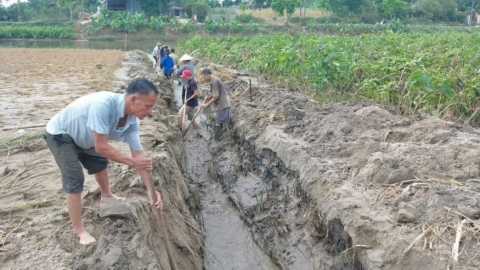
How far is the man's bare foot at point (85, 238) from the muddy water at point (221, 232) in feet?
6.66

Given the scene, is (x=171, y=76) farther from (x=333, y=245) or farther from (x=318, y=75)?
(x=333, y=245)

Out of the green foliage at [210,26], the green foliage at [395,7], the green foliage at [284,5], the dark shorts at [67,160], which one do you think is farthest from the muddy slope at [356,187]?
the green foliage at [395,7]

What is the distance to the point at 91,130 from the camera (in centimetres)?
337

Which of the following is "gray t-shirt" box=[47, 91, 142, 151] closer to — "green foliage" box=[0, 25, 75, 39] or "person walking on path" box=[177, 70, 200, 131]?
"person walking on path" box=[177, 70, 200, 131]

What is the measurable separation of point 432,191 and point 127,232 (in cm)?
308

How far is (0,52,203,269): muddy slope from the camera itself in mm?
3500

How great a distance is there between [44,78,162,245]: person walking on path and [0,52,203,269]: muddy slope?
7.4 inches

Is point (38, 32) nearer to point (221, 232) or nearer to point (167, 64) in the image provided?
point (167, 64)

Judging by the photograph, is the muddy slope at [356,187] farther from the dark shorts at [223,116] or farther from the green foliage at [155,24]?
the green foliage at [155,24]

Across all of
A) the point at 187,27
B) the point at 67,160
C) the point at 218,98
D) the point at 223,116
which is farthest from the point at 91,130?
the point at 187,27

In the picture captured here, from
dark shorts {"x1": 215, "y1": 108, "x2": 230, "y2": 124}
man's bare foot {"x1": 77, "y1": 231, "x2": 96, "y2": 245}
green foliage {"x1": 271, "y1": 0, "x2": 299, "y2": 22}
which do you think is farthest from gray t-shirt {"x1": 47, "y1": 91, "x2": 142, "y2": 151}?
green foliage {"x1": 271, "y1": 0, "x2": 299, "y2": 22}

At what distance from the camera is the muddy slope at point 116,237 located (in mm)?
3500

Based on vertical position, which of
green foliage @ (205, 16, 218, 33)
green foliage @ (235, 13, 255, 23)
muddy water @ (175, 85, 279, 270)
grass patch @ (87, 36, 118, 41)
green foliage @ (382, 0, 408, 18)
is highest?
green foliage @ (382, 0, 408, 18)

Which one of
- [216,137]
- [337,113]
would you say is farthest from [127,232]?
[216,137]
